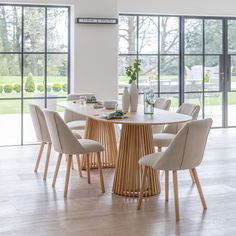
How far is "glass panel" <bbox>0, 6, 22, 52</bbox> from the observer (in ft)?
25.7

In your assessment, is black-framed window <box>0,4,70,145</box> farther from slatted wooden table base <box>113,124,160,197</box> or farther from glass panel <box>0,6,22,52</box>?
slatted wooden table base <box>113,124,160,197</box>

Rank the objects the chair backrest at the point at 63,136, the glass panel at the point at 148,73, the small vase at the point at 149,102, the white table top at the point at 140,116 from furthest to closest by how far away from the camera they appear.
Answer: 1. the glass panel at the point at 148,73
2. the small vase at the point at 149,102
3. the chair backrest at the point at 63,136
4. the white table top at the point at 140,116

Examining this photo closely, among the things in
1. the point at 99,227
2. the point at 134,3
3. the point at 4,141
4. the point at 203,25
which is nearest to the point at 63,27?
the point at 134,3

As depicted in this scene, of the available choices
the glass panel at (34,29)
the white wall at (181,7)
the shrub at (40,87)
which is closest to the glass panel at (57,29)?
the glass panel at (34,29)

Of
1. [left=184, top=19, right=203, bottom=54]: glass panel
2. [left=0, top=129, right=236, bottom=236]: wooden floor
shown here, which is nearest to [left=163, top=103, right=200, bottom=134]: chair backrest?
[left=0, top=129, right=236, bottom=236]: wooden floor

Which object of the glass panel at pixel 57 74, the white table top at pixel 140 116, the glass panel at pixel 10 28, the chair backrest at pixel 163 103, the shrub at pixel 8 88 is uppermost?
the glass panel at pixel 10 28

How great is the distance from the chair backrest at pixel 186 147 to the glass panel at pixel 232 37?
19.4 feet

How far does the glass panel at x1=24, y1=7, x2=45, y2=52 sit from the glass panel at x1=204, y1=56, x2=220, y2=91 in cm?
339

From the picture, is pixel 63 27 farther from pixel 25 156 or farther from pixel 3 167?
pixel 3 167

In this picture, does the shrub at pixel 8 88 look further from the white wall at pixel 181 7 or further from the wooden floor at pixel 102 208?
the white wall at pixel 181 7

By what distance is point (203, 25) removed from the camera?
31.1 feet

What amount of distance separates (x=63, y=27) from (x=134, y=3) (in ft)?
4.58

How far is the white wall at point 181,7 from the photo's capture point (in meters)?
8.65

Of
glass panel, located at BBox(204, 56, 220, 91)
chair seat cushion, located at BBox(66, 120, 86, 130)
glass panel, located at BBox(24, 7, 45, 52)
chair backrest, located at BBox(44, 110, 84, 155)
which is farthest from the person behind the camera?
glass panel, located at BBox(204, 56, 220, 91)
